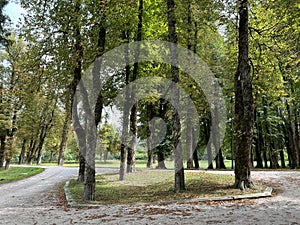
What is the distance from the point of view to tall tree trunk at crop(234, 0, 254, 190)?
10.5 meters

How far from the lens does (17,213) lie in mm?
8258

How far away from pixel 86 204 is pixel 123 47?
417 inches

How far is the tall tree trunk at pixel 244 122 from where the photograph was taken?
10.5m

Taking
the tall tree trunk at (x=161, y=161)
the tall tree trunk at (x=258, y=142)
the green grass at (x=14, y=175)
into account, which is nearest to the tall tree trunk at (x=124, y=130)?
the green grass at (x=14, y=175)

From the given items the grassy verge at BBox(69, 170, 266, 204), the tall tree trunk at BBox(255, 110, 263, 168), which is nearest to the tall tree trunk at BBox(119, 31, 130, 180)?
the grassy verge at BBox(69, 170, 266, 204)

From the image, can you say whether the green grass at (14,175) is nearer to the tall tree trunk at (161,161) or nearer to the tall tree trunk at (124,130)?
the tall tree trunk at (124,130)

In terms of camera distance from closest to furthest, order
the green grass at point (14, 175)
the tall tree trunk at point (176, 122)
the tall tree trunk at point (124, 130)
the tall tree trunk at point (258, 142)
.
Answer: the tall tree trunk at point (176, 122) < the tall tree trunk at point (124, 130) < the green grass at point (14, 175) < the tall tree trunk at point (258, 142)

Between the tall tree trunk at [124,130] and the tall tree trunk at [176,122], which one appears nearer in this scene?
the tall tree trunk at [176,122]

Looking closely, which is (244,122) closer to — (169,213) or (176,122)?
(176,122)

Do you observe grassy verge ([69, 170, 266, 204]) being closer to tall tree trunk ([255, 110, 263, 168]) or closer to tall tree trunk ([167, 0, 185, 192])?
tall tree trunk ([167, 0, 185, 192])

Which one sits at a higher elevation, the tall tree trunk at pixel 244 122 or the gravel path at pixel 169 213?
the tall tree trunk at pixel 244 122

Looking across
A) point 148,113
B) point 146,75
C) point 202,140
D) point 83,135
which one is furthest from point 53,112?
point 83,135

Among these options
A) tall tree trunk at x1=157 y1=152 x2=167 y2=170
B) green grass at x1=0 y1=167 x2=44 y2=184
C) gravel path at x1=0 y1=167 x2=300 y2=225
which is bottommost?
gravel path at x1=0 y1=167 x2=300 y2=225

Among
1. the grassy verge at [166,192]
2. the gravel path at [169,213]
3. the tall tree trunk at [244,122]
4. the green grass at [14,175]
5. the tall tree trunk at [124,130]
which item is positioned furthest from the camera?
the green grass at [14,175]
